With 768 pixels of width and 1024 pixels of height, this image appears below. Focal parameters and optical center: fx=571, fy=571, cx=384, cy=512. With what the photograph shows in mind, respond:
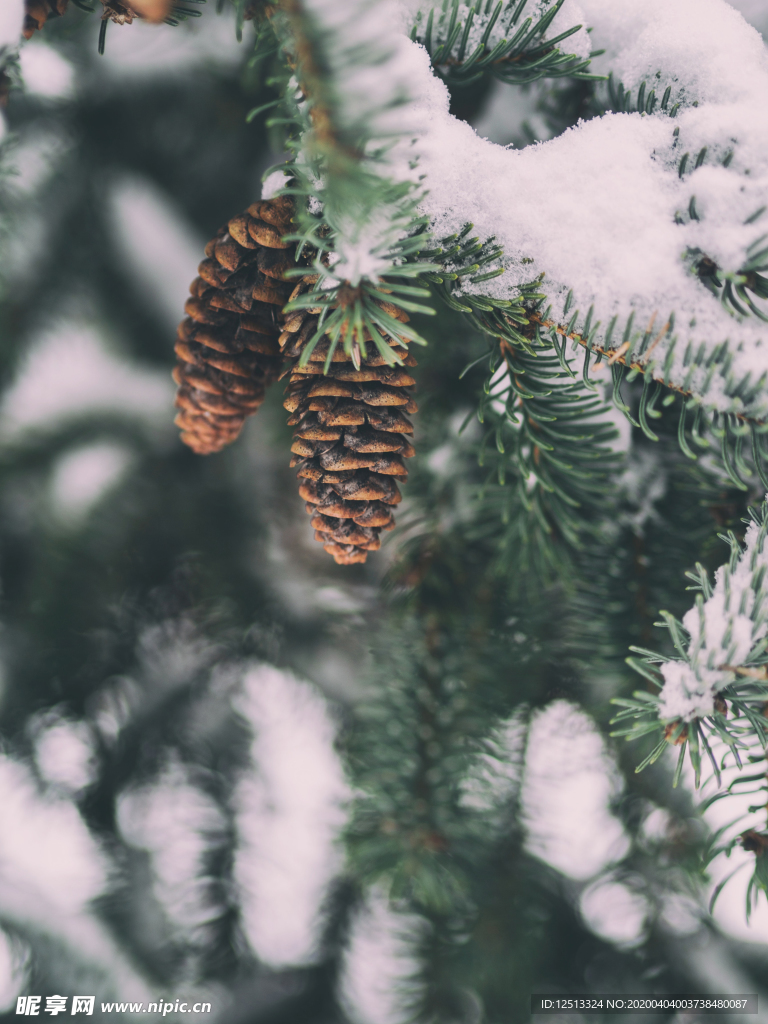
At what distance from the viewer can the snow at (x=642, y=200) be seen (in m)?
0.31

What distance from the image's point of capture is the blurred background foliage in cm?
60

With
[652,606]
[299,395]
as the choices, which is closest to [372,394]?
[299,395]

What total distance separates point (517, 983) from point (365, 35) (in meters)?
0.83

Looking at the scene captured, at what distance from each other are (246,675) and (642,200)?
0.66 metres

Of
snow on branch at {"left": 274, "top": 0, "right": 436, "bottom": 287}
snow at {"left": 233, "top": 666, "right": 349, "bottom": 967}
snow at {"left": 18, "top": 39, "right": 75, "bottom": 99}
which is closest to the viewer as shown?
snow on branch at {"left": 274, "top": 0, "right": 436, "bottom": 287}

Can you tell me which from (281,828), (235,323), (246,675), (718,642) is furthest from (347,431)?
(281,828)

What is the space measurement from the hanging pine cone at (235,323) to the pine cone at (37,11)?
0.15 metres

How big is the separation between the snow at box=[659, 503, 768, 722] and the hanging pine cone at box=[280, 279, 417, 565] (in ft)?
0.65

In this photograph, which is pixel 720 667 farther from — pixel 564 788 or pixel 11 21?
pixel 11 21

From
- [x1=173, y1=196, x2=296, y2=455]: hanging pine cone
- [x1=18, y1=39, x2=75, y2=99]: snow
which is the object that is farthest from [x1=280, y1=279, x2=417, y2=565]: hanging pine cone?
[x1=18, y1=39, x2=75, y2=99]: snow

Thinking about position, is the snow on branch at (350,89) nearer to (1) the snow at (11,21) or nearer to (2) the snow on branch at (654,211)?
(2) the snow on branch at (654,211)

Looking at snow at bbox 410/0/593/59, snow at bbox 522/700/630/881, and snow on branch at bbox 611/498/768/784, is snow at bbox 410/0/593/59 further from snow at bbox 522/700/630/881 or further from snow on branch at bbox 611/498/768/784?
snow at bbox 522/700/630/881

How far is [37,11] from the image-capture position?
1.16 feet

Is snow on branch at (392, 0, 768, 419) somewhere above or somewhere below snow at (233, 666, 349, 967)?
above
